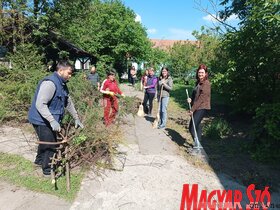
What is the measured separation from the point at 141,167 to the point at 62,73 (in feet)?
7.52

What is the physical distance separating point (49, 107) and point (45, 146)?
0.63 m

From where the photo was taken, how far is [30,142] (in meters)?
6.22

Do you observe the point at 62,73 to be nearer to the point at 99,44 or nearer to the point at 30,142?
the point at 30,142

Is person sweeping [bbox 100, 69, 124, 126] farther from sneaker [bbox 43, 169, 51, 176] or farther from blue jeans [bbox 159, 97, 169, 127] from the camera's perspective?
sneaker [bbox 43, 169, 51, 176]

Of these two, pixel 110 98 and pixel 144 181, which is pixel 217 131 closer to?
pixel 110 98

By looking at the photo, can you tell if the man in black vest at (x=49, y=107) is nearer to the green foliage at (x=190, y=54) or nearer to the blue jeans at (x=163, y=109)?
the blue jeans at (x=163, y=109)

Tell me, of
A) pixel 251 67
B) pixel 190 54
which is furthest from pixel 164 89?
pixel 190 54

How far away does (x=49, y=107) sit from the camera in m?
4.15

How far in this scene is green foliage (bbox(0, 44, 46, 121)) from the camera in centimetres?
783

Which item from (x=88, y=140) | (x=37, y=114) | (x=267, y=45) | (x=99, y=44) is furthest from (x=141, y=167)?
(x=99, y=44)

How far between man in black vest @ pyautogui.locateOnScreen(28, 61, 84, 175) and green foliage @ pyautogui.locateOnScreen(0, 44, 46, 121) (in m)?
3.76

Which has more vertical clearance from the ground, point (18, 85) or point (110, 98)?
point (18, 85)

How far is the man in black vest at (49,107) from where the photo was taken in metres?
3.92

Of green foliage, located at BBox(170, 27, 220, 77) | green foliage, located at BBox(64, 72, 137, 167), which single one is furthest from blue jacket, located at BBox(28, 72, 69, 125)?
green foliage, located at BBox(170, 27, 220, 77)
